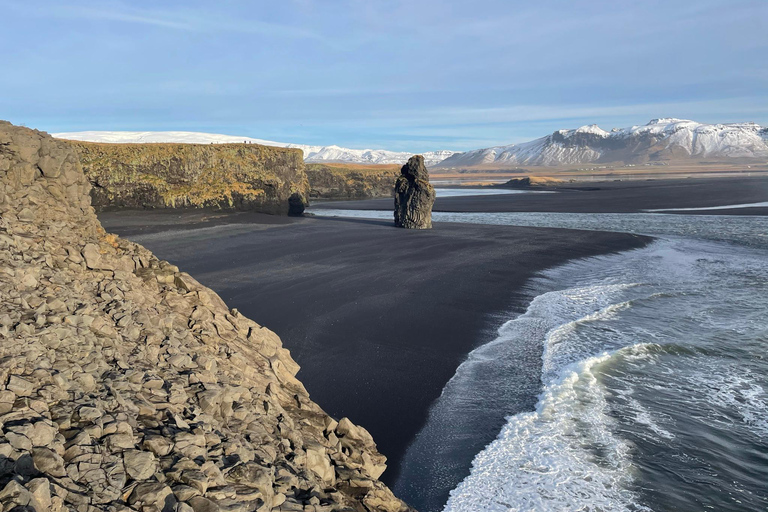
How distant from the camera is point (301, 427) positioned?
6.05 metres

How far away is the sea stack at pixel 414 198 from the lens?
35.8m

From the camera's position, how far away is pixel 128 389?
4887mm

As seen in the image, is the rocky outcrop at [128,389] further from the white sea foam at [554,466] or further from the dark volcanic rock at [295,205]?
the dark volcanic rock at [295,205]

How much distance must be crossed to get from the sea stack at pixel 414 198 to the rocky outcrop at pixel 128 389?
28.4 meters

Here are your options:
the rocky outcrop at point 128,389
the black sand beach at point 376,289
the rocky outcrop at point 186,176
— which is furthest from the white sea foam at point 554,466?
the rocky outcrop at point 186,176

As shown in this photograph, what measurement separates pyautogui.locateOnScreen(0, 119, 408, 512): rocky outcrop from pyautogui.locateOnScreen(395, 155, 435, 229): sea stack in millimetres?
28365

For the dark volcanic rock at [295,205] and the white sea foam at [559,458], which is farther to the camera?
the dark volcanic rock at [295,205]

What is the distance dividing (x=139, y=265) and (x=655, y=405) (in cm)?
952

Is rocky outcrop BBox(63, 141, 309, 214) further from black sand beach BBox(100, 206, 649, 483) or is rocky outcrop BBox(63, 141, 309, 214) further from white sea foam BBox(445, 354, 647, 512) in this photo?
white sea foam BBox(445, 354, 647, 512)

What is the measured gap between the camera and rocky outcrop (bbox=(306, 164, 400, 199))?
73.9 meters

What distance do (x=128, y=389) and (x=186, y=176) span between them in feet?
141

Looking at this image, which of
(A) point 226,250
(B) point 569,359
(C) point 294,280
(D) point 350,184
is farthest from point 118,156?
(B) point 569,359

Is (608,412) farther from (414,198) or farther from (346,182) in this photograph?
(346,182)

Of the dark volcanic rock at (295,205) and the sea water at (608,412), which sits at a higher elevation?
the dark volcanic rock at (295,205)
